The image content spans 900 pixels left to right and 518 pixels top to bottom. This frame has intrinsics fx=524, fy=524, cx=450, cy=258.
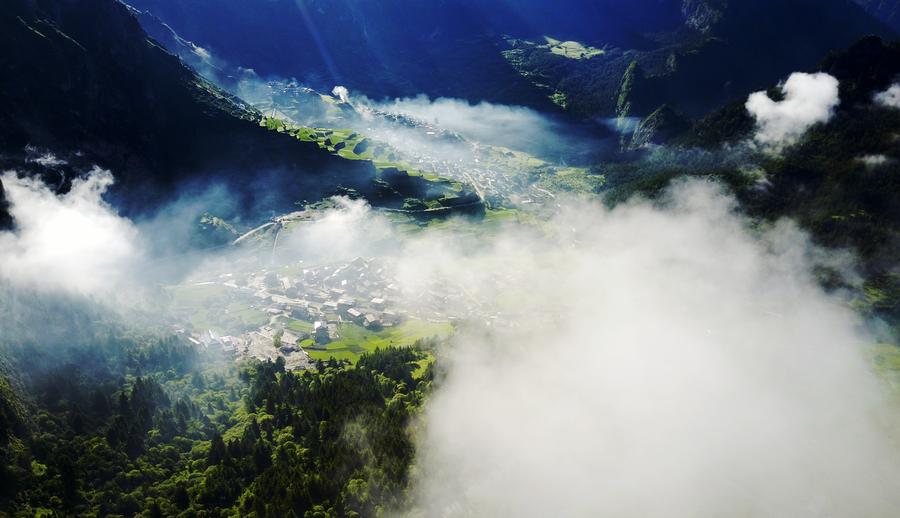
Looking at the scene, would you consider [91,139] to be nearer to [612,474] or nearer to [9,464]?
[9,464]

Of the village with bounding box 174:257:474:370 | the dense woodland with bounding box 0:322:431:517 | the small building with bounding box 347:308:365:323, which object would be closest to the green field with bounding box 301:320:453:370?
the village with bounding box 174:257:474:370

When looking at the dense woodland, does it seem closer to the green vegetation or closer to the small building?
the green vegetation

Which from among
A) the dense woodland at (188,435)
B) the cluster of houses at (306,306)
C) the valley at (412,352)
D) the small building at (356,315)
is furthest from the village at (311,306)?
the dense woodland at (188,435)

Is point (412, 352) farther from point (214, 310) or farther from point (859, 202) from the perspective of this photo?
point (859, 202)

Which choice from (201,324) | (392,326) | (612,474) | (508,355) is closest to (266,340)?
(201,324)

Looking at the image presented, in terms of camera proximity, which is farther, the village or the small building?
the small building

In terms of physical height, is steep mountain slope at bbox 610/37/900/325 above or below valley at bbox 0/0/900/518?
above

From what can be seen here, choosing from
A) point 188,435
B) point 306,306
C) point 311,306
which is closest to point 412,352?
point 311,306
